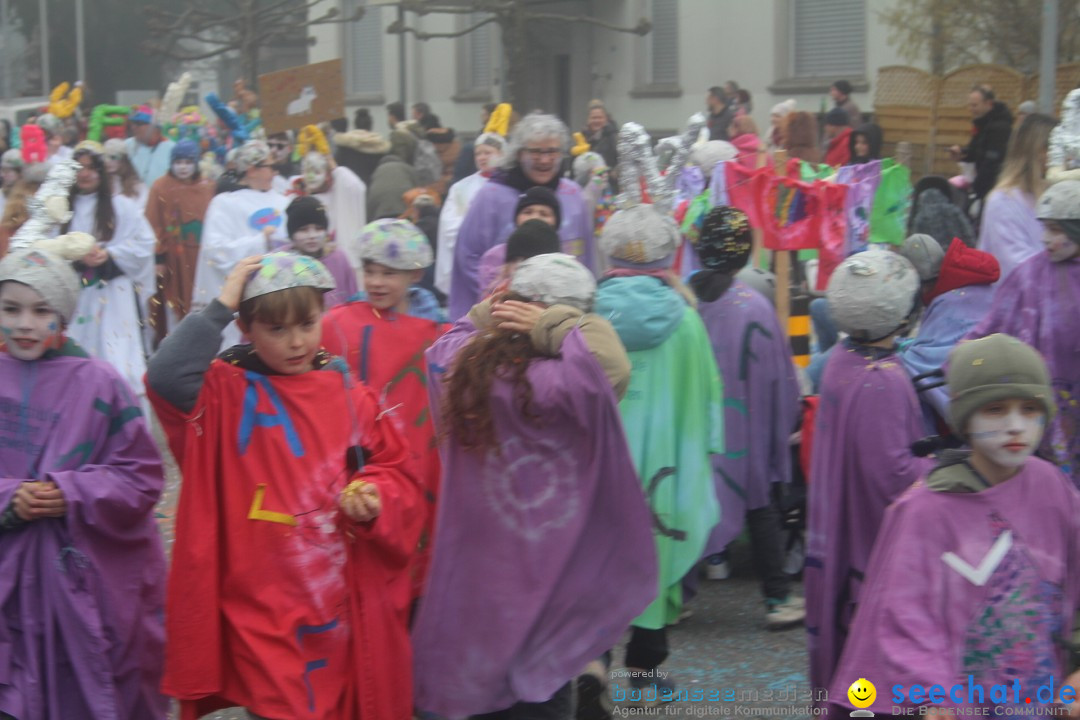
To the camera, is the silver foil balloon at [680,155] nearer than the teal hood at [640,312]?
No

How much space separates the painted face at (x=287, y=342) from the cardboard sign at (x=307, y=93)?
8977 mm

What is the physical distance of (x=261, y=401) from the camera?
404 cm

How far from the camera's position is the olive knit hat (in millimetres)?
3404

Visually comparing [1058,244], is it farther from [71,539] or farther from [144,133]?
[144,133]

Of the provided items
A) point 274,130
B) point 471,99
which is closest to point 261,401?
point 274,130

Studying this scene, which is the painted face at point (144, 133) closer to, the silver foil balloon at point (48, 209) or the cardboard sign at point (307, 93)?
the cardboard sign at point (307, 93)

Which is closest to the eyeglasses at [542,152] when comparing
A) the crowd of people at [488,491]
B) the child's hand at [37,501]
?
the crowd of people at [488,491]

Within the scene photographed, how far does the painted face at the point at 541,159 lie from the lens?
723 centimetres

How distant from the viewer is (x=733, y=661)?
19.2 ft

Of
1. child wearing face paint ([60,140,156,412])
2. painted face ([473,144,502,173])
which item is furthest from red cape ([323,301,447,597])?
painted face ([473,144,502,173])

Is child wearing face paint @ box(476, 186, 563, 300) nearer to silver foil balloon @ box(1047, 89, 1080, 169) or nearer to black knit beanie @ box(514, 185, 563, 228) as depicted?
black knit beanie @ box(514, 185, 563, 228)

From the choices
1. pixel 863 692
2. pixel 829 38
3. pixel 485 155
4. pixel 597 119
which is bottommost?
pixel 863 692

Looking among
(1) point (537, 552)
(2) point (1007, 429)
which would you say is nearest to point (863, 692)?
(2) point (1007, 429)

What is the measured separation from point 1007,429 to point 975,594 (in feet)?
1.26
